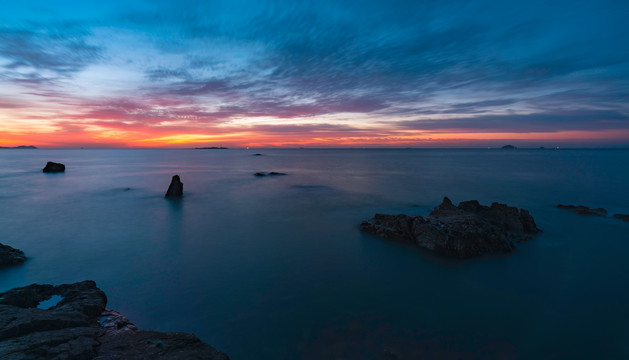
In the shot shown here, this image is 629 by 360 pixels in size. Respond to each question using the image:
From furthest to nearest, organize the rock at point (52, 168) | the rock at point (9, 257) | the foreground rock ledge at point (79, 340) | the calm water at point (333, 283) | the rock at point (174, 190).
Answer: the rock at point (52, 168), the rock at point (174, 190), the rock at point (9, 257), the calm water at point (333, 283), the foreground rock ledge at point (79, 340)

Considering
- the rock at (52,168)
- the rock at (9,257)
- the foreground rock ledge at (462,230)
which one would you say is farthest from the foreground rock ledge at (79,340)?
the rock at (52,168)

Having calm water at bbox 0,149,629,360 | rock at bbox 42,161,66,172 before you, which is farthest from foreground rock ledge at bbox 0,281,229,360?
rock at bbox 42,161,66,172

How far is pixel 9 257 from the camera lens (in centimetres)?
975

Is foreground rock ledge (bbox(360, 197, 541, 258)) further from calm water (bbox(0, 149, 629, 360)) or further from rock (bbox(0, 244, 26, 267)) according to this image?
rock (bbox(0, 244, 26, 267))

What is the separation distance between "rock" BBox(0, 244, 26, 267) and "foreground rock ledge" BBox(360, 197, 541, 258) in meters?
13.9

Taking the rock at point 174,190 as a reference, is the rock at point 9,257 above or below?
below

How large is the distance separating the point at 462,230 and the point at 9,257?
16.9 m

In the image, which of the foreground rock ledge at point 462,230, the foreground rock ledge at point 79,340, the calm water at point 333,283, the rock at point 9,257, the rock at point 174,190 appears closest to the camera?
the foreground rock ledge at point 79,340

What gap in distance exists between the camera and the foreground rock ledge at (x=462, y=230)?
10719 mm

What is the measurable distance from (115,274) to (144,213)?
9.98 meters

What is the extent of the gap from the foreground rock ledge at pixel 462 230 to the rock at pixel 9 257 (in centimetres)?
1394

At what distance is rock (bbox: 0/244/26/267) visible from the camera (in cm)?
955

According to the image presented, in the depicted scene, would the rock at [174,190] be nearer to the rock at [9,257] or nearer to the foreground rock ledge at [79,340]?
the rock at [9,257]

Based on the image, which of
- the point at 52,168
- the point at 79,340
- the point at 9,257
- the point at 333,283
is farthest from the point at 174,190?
the point at 52,168
